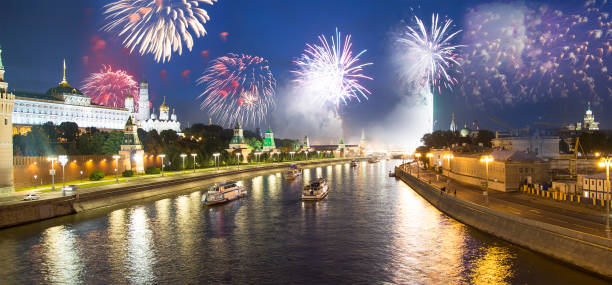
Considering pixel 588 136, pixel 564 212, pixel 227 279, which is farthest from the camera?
pixel 588 136

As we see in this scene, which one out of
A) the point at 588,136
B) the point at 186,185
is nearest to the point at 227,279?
the point at 186,185

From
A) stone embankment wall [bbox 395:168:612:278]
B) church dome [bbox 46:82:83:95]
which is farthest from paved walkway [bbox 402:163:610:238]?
church dome [bbox 46:82:83:95]

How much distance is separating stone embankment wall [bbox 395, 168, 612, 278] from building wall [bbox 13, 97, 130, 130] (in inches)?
6076

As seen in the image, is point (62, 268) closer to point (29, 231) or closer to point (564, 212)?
point (29, 231)

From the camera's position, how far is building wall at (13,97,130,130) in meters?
150

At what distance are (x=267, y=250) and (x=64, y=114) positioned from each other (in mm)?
165955

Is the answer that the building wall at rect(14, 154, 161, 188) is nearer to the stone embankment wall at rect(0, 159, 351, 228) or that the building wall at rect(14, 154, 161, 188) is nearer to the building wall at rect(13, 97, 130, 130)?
the stone embankment wall at rect(0, 159, 351, 228)

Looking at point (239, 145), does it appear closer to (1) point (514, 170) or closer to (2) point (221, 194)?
(2) point (221, 194)

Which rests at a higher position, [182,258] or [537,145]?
[537,145]

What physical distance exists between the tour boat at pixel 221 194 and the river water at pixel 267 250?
4.27m

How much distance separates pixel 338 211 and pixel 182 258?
2120 centimetres

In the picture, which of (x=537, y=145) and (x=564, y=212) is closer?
(x=564, y=212)

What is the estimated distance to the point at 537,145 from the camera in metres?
75.2

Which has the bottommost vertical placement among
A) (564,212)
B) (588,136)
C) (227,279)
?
(227,279)
